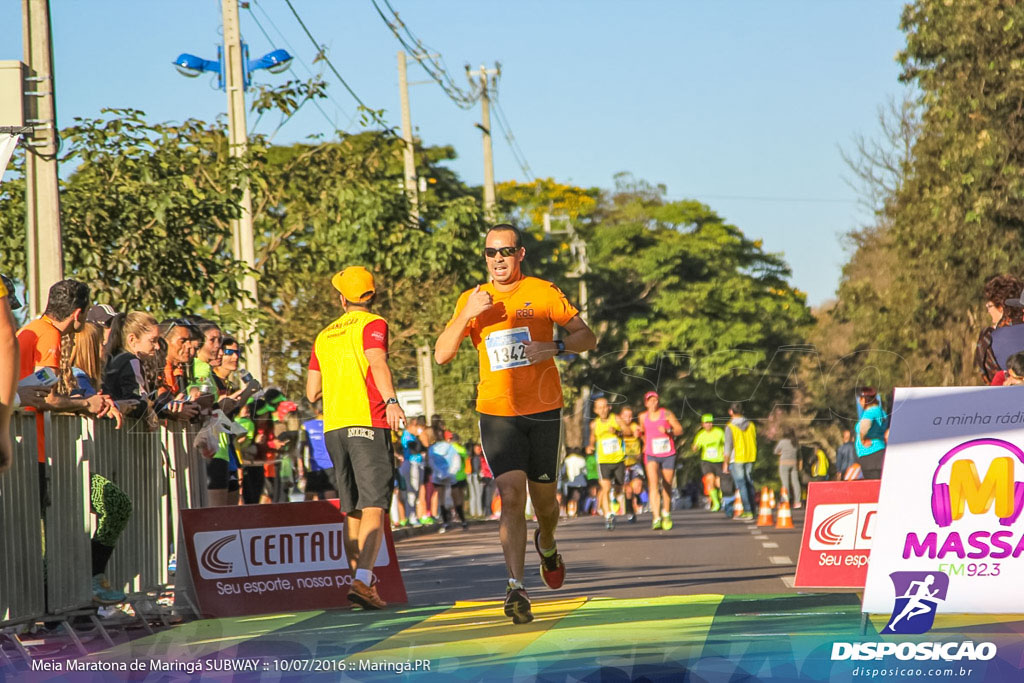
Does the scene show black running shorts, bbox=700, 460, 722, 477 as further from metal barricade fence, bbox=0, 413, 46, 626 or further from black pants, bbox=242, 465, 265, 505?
metal barricade fence, bbox=0, 413, 46, 626

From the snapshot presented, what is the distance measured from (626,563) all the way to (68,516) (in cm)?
694

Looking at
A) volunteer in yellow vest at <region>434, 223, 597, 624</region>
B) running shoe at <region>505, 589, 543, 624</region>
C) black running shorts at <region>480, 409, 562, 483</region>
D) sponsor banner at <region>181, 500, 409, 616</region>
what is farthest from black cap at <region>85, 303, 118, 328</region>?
running shoe at <region>505, 589, 543, 624</region>

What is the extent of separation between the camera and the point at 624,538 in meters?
19.1

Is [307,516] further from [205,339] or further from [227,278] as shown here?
[227,278]

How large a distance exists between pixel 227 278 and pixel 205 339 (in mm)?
3313

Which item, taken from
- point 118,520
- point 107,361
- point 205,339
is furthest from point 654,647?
point 205,339

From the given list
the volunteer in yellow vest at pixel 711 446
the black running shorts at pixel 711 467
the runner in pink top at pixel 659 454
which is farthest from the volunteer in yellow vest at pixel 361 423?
the black running shorts at pixel 711 467

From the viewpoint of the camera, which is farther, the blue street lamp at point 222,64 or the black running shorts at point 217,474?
the blue street lamp at point 222,64

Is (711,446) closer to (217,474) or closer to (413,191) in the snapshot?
(413,191)

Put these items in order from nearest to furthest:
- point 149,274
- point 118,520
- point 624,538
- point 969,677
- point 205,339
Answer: point 969,677 < point 118,520 < point 205,339 < point 149,274 < point 624,538

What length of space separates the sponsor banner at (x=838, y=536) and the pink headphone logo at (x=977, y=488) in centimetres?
340

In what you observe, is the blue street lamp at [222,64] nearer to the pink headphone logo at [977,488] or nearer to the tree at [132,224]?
the tree at [132,224]

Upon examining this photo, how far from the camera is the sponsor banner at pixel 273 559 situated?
9867 mm

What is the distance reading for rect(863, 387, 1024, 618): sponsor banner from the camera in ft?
22.1
